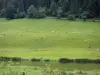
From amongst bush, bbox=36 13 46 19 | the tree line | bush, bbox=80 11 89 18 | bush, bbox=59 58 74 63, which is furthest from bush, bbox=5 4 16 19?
bush, bbox=59 58 74 63

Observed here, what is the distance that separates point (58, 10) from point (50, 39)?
33.9 m

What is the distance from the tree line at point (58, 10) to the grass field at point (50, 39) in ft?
28.1

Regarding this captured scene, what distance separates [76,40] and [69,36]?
301 cm

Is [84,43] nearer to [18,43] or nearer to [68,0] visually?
[18,43]

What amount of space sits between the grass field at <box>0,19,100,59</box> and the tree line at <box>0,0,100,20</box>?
8.55m

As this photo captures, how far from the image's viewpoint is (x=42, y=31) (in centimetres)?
7862

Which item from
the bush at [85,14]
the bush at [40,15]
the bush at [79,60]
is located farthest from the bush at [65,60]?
the bush at [40,15]

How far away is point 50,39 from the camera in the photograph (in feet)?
225

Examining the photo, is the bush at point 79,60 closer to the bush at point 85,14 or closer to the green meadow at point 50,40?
the green meadow at point 50,40

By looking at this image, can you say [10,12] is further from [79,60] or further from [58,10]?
[79,60]

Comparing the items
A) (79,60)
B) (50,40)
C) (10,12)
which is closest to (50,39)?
(50,40)

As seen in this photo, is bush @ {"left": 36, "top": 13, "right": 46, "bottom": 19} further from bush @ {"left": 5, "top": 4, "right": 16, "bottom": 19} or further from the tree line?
bush @ {"left": 5, "top": 4, "right": 16, "bottom": 19}

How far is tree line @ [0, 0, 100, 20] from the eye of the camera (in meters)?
98.1

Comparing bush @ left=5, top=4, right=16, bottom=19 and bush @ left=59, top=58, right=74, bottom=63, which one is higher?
bush @ left=59, top=58, right=74, bottom=63
